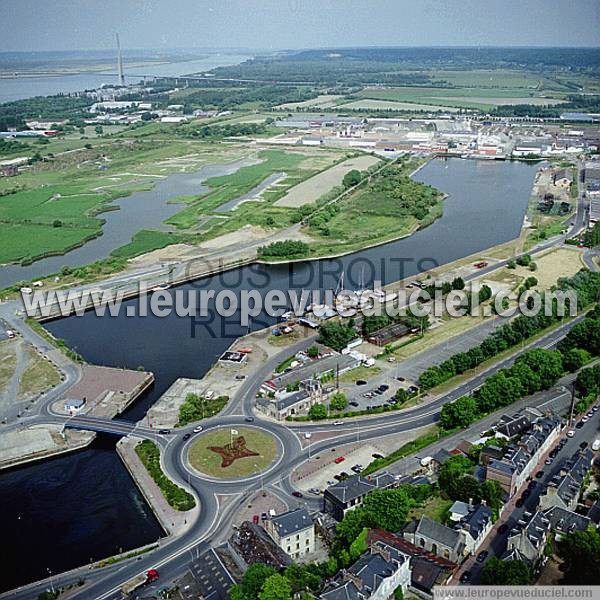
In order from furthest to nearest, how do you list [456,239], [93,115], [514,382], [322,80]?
[322,80] → [93,115] → [456,239] → [514,382]

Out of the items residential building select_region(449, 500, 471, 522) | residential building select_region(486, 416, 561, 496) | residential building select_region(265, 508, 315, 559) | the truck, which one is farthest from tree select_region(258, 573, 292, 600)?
residential building select_region(486, 416, 561, 496)

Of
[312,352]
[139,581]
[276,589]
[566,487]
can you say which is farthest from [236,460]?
[566,487]

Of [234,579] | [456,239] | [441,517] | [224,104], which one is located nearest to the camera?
[234,579]

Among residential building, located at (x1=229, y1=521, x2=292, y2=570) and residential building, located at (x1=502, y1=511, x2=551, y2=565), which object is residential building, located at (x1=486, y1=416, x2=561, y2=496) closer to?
residential building, located at (x1=502, y1=511, x2=551, y2=565)

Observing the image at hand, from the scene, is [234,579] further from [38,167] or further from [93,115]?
[93,115]

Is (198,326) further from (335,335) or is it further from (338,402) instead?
A: (338,402)

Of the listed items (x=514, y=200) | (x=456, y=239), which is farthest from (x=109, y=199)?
(x=514, y=200)

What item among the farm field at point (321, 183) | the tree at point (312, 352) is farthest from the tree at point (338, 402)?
the farm field at point (321, 183)
